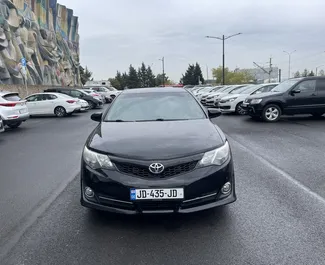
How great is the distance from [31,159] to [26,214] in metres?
3.60

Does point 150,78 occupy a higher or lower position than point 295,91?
lower

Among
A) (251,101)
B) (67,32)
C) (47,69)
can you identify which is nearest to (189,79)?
(67,32)

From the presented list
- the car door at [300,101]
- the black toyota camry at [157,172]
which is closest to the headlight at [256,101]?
the car door at [300,101]

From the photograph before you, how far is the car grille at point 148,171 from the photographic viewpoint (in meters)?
3.48

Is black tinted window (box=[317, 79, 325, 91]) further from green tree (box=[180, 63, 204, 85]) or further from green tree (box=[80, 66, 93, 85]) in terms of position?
green tree (box=[180, 63, 204, 85])

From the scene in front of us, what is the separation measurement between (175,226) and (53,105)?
16.5 meters

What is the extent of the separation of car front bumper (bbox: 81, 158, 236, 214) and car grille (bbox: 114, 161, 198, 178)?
0.04 m

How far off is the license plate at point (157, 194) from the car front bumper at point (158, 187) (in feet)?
0.12

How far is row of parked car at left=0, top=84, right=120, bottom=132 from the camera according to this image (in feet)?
41.4

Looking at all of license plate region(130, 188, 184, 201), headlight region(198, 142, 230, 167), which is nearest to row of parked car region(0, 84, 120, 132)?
license plate region(130, 188, 184, 201)

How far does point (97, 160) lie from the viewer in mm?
3668

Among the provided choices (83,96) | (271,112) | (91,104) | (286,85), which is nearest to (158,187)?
(271,112)

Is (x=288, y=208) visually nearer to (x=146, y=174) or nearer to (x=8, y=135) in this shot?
(x=146, y=174)

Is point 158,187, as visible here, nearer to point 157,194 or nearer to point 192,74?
point 157,194
